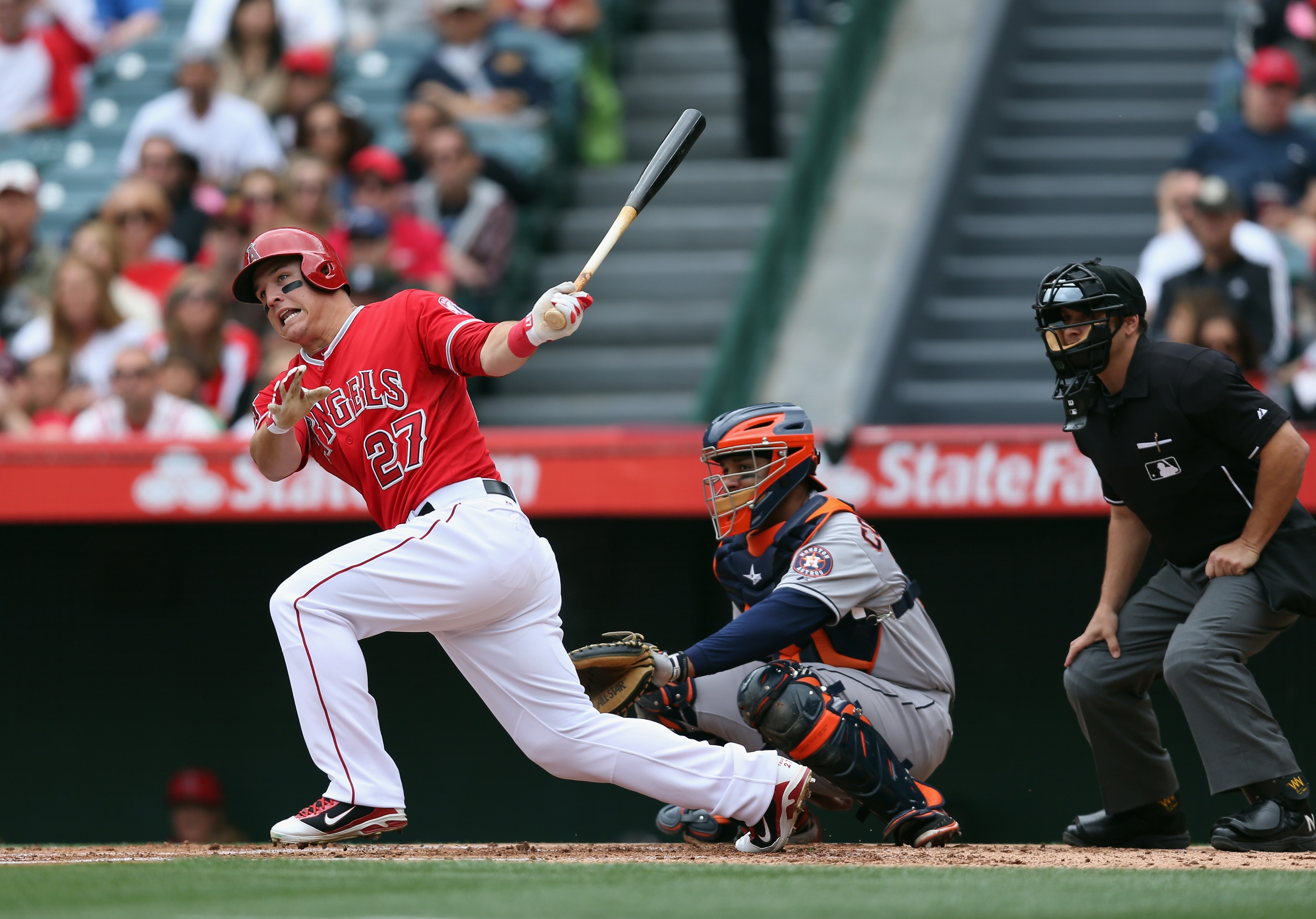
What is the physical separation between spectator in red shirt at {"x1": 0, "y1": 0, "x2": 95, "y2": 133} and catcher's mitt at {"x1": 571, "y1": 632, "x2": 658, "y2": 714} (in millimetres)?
7202

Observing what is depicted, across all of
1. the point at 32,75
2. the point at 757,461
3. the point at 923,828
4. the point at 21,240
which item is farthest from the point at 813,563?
the point at 32,75

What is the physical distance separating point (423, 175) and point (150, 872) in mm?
5541

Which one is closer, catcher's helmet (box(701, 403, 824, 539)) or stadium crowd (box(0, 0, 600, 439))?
catcher's helmet (box(701, 403, 824, 539))

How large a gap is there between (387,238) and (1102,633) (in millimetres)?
4318

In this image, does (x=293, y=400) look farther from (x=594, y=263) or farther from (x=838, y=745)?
(x=838, y=745)

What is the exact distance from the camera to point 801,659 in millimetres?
4945

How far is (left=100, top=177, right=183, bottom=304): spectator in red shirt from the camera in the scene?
8586 mm

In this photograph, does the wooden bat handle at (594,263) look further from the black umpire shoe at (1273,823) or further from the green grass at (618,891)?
the black umpire shoe at (1273,823)

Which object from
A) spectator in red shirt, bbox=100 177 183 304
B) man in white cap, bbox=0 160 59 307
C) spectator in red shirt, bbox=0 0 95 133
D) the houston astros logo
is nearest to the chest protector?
the houston astros logo

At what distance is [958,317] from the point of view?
8789mm

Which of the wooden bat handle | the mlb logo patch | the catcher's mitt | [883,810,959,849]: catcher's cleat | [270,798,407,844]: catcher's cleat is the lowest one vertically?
[883,810,959,849]: catcher's cleat

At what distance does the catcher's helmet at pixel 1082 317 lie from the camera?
4.66 m

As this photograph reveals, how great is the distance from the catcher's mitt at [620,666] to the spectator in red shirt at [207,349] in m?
3.37

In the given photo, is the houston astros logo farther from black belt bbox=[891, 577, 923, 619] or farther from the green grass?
the green grass
